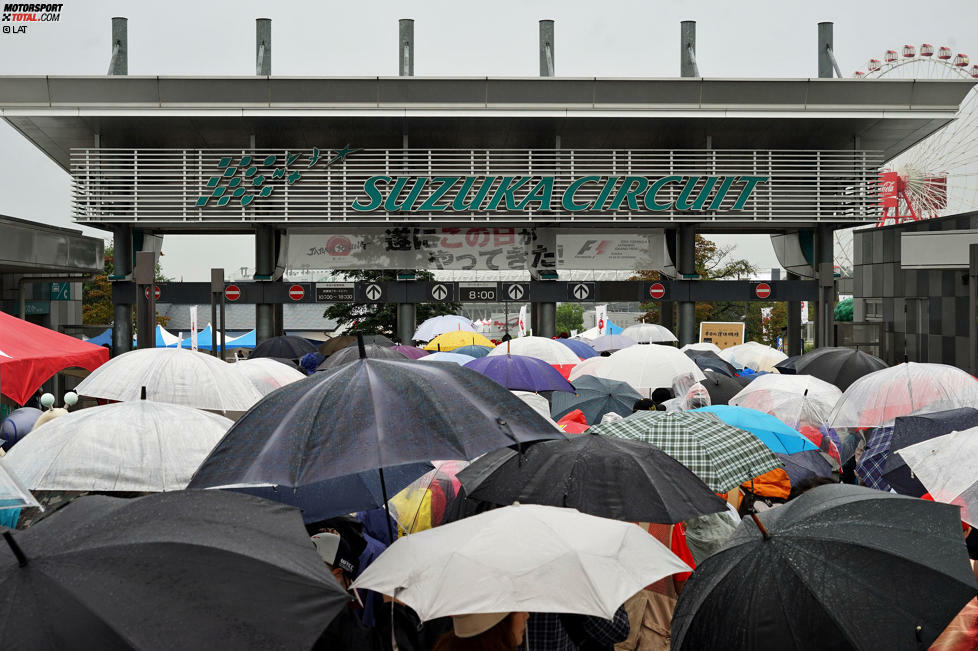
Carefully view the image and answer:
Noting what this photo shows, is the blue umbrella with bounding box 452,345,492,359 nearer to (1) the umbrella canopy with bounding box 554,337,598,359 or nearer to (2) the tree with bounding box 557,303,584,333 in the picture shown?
(1) the umbrella canopy with bounding box 554,337,598,359

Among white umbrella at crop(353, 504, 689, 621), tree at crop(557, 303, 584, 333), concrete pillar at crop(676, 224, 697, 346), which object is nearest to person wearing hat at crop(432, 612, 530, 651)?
white umbrella at crop(353, 504, 689, 621)

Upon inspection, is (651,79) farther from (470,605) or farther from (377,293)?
(470,605)

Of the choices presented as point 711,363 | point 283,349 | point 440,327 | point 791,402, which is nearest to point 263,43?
point 440,327

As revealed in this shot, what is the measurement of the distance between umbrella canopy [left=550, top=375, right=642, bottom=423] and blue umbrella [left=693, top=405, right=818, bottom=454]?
2855 millimetres

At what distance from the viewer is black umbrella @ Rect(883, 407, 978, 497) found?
686 centimetres

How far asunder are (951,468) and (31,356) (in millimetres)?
7978

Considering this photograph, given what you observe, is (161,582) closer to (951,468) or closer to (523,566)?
(523,566)

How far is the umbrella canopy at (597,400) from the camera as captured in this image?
11.4 m

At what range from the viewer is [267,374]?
11.8 m

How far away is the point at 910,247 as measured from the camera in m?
29.6

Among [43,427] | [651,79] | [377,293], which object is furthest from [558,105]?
[43,427]

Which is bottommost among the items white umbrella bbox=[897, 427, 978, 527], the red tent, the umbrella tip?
white umbrella bbox=[897, 427, 978, 527]

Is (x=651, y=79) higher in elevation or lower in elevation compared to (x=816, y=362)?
higher

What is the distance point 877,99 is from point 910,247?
6345 millimetres
